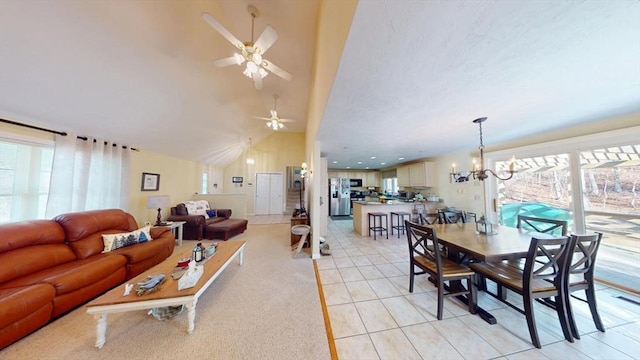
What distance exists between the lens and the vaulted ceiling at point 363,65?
1071mm

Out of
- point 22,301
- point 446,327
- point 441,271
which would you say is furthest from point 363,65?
point 22,301

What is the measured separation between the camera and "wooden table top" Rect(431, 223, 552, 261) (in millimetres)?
1702

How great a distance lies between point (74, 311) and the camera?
188cm

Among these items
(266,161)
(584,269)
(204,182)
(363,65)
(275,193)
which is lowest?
(584,269)

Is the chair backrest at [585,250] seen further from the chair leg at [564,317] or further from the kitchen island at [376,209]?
the kitchen island at [376,209]

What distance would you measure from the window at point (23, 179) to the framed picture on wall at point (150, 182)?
A: 1.44 meters

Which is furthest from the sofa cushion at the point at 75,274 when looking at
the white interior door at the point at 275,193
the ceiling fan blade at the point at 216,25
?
the white interior door at the point at 275,193

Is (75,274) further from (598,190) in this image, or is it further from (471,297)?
(598,190)

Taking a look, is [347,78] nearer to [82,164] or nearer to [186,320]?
[186,320]

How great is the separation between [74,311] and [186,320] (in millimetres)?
1211

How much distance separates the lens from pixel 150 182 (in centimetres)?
417

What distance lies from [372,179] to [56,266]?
29.1 feet

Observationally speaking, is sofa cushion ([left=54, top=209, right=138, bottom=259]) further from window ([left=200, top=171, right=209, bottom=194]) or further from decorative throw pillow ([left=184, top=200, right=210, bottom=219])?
window ([left=200, top=171, right=209, bottom=194])

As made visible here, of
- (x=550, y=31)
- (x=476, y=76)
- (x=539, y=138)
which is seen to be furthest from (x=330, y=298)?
(x=539, y=138)
